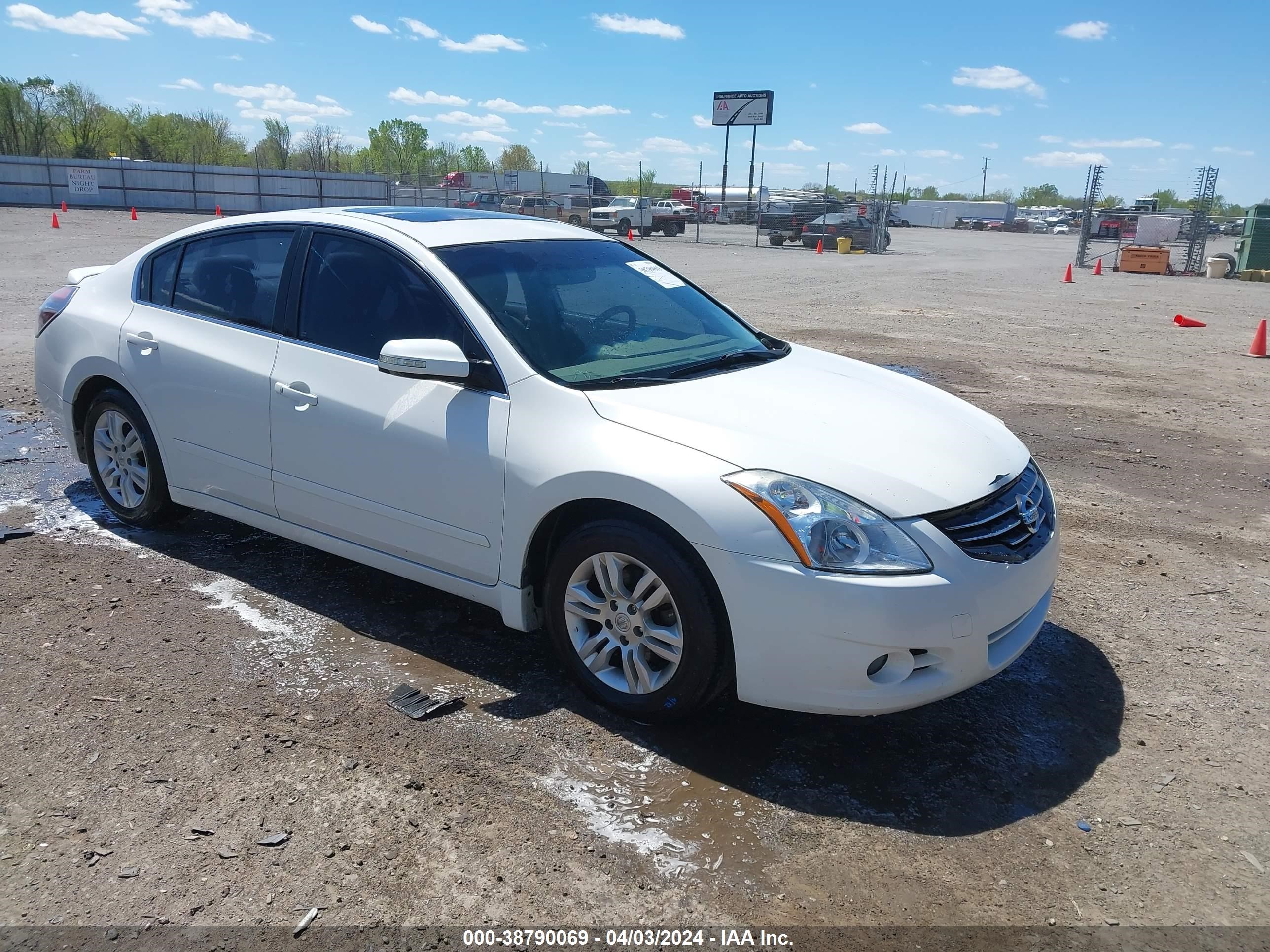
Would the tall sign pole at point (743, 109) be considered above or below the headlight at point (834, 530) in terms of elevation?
above

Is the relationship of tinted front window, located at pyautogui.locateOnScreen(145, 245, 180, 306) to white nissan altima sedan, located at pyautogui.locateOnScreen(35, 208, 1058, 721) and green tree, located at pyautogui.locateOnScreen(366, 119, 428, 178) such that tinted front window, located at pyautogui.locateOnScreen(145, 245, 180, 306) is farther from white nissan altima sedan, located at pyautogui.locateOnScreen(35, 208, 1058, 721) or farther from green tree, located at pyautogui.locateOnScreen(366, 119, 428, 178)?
green tree, located at pyautogui.locateOnScreen(366, 119, 428, 178)

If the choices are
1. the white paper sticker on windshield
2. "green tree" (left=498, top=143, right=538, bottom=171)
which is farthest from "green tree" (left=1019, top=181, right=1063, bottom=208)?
the white paper sticker on windshield

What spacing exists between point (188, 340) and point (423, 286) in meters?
1.41

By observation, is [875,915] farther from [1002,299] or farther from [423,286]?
[1002,299]

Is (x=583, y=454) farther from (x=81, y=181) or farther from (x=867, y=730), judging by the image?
(x=81, y=181)

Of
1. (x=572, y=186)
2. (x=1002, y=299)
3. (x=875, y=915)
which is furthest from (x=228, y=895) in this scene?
(x=572, y=186)

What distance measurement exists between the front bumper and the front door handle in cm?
312

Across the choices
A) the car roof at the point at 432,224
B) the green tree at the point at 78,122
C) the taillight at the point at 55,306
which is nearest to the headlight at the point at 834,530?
the car roof at the point at 432,224

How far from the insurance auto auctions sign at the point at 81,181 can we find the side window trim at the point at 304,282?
153 ft

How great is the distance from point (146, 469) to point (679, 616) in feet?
10.6

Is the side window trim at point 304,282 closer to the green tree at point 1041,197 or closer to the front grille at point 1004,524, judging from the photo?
the front grille at point 1004,524

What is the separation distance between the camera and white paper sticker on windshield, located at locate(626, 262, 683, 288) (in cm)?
466

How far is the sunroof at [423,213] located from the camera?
174 inches

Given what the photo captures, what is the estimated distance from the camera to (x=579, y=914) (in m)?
2.53
